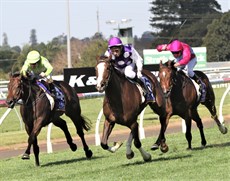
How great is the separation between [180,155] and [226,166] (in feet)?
5.63

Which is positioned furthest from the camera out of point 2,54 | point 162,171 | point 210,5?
point 210,5

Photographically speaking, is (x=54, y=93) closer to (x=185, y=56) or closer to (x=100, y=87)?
(x=100, y=87)

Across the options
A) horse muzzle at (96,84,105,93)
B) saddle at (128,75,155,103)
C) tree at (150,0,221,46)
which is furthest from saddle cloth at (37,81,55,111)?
tree at (150,0,221,46)

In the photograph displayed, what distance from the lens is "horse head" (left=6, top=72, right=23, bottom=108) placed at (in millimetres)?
9148

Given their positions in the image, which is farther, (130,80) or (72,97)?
(72,97)

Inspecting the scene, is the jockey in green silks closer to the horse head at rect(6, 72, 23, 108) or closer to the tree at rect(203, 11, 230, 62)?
the horse head at rect(6, 72, 23, 108)

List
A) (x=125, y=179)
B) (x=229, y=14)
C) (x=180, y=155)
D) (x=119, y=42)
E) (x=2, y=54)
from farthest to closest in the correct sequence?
1. (x=2, y=54)
2. (x=229, y=14)
3. (x=180, y=155)
4. (x=119, y=42)
5. (x=125, y=179)

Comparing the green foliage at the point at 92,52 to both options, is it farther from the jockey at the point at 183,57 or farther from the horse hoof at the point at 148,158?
the horse hoof at the point at 148,158

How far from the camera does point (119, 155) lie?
406 inches

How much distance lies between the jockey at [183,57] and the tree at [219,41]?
54117 mm

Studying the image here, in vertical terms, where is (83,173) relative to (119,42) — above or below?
below

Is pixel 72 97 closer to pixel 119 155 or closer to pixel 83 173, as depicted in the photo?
pixel 119 155

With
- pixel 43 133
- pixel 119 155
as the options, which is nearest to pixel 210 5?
pixel 43 133

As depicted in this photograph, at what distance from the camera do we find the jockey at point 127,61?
8.79 metres
